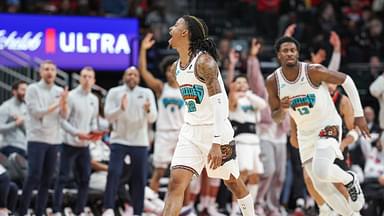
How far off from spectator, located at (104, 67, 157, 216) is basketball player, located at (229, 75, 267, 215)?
4.07ft

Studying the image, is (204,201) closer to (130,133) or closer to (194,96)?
(130,133)

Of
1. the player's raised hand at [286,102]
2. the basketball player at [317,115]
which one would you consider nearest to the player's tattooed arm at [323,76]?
the basketball player at [317,115]

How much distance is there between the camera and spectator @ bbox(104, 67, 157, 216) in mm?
11234

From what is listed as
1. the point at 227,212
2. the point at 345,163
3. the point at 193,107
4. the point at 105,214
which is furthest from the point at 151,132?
the point at 193,107

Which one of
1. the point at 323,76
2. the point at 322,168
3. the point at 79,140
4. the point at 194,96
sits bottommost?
the point at 322,168

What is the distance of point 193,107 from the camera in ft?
27.1

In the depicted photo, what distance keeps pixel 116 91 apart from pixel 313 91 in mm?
3162

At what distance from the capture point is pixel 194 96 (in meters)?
8.21

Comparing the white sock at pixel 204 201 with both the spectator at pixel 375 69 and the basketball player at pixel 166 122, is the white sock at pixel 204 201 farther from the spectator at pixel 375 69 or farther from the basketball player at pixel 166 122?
the spectator at pixel 375 69

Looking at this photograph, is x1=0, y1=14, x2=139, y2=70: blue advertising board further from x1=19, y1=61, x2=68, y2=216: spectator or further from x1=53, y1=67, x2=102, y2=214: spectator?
x1=19, y1=61, x2=68, y2=216: spectator

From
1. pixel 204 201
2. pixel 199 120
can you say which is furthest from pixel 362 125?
pixel 204 201

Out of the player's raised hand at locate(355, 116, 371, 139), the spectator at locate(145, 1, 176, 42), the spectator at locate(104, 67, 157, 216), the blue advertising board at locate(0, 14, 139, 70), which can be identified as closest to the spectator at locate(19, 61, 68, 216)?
the spectator at locate(104, 67, 157, 216)

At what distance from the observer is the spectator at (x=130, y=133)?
36.9 feet

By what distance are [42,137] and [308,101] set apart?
11.6ft
